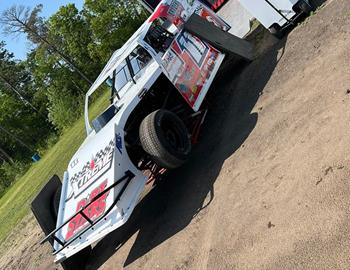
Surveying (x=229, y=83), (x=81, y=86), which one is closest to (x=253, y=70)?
(x=229, y=83)

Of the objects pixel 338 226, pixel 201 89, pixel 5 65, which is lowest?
pixel 338 226

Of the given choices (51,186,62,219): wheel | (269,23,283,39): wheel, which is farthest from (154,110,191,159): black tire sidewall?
(269,23,283,39): wheel

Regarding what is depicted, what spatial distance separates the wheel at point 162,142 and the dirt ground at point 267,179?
42cm

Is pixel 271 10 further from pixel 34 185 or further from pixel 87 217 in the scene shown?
pixel 34 185

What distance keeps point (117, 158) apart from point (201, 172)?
126 cm

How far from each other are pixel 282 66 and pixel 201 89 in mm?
1294

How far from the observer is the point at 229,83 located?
28.6ft

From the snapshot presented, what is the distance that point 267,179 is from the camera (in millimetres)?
4988

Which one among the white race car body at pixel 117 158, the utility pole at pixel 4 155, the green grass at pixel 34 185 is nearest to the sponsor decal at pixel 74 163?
the white race car body at pixel 117 158

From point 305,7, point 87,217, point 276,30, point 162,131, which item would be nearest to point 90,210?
point 87,217

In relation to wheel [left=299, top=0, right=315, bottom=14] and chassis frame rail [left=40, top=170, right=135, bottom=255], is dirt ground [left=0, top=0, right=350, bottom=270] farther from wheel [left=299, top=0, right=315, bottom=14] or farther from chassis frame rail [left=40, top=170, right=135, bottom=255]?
chassis frame rail [left=40, top=170, right=135, bottom=255]

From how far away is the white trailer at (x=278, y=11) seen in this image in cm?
816

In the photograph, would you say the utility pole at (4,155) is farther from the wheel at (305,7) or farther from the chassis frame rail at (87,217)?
the chassis frame rail at (87,217)

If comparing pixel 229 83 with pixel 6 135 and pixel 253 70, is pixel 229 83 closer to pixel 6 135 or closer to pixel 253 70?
pixel 253 70
